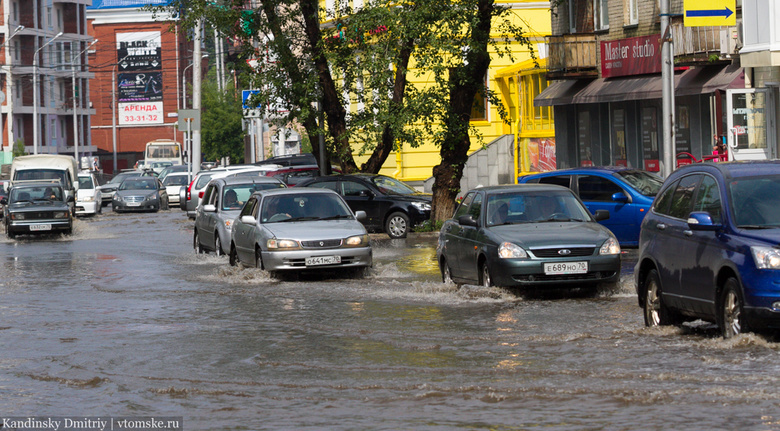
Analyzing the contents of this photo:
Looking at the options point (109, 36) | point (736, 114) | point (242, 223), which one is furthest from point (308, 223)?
point (109, 36)

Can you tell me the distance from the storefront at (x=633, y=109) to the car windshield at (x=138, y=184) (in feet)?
69.1

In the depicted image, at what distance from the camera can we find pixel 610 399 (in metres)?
8.34

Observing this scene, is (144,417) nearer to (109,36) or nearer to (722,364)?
(722,364)

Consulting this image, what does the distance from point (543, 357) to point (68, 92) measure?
102 m

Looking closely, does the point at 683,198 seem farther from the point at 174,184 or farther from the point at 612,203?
the point at 174,184

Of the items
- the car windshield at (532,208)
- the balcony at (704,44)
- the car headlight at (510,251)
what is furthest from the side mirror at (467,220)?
the balcony at (704,44)

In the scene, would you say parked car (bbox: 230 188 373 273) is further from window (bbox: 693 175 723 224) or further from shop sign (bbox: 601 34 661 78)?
shop sign (bbox: 601 34 661 78)

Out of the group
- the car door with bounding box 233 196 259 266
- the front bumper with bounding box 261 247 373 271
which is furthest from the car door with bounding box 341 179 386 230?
the front bumper with bounding box 261 247 373 271

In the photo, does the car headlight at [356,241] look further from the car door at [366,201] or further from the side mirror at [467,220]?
the car door at [366,201]

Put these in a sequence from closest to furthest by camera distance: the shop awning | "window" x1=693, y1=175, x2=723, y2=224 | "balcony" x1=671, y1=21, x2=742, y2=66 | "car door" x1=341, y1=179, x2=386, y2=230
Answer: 1. "window" x1=693, y1=175, x2=723, y2=224
2. "car door" x1=341, y1=179, x2=386, y2=230
3. "balcony" x1=671, y1=21, x2=742, y2=66
4. the shop awning

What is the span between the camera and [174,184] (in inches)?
2280

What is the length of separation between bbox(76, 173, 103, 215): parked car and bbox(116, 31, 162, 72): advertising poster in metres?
73.9

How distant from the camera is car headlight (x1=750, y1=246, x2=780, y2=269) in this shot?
984cm

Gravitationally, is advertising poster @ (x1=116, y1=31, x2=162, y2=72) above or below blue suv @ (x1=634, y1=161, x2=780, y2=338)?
above
